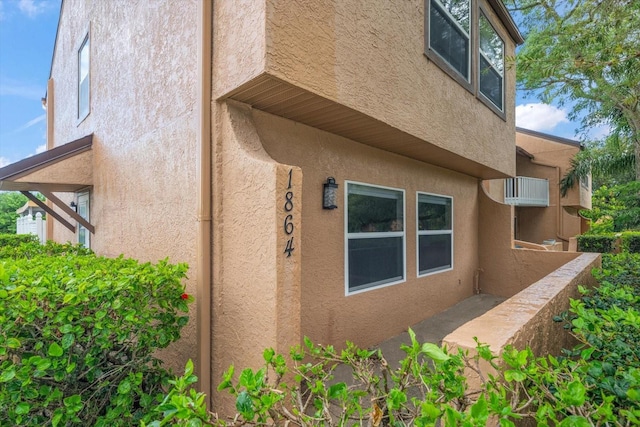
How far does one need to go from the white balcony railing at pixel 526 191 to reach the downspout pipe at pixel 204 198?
15.4 metres

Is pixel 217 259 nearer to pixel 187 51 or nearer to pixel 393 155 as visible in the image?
pixel 187 51

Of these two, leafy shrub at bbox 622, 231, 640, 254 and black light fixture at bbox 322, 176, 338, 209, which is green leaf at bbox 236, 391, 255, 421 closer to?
black light fixture at bbox 322, 176, 338, 209

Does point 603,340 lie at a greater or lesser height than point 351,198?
lesser

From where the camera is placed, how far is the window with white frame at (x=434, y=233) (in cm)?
655

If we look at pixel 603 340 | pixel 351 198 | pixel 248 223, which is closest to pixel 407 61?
pixel 351 198

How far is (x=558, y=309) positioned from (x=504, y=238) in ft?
19.6

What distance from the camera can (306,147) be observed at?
13.8 ft

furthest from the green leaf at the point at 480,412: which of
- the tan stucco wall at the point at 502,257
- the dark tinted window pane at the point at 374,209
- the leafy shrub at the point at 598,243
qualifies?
the leafy shrub at the point at 598,243

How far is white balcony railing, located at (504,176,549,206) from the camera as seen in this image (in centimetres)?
1579

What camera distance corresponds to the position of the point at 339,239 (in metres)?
4.62

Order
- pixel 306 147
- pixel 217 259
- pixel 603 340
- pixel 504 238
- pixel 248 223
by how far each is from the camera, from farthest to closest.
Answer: pixel 504 238 < pixel 306 147 < pixel 217 259 < pixel 248 223 < pixel 603 340

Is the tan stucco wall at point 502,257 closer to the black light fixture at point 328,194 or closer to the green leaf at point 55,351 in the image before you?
the black light fixture at point 328,194

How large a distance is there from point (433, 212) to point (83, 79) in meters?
8.26

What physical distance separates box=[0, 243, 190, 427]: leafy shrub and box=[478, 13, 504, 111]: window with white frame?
6944 mm
